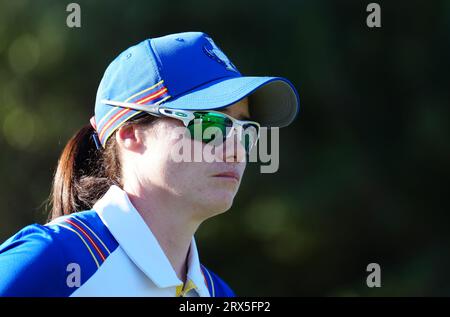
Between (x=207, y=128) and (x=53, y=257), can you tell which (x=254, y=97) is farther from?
(x=53, y=257)

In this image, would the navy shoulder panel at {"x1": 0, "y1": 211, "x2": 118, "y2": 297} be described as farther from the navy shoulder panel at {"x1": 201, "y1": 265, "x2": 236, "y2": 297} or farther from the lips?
the navy shoulder panel at {"x1": 201, "y1": 265, "x2": 236, "y2": 297}

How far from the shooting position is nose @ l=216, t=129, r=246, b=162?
241cm

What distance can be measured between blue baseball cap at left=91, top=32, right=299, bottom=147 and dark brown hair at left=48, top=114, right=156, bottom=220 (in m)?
0.08

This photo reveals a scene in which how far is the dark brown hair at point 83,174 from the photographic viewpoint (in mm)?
2604

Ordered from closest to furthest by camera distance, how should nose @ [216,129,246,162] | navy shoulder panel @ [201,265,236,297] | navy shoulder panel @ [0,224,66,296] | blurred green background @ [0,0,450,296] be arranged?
1. navy shoulder panel @ [0,224,66,296]
2. nose @ [216,129,246,162]
3. navy shoulder panel @ [201,265,236,297]
4. blurred green background @ [0,0,450,296]

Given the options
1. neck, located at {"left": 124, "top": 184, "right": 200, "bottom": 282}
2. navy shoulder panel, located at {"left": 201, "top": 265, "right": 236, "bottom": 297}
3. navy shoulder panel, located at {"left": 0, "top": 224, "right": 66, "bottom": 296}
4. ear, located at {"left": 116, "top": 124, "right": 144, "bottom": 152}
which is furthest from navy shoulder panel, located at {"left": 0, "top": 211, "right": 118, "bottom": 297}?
navy shoulder panel, located at {"left": 201, "top": 265, "right": 236, "bottom": 297}

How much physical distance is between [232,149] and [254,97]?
0.29m

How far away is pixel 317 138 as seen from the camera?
614cm

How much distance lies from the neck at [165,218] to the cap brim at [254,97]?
282mm

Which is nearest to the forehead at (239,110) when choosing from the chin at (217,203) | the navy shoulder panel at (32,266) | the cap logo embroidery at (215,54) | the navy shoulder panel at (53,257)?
the cap logo embroidery at (215,54)

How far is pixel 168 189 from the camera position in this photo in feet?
7.83
